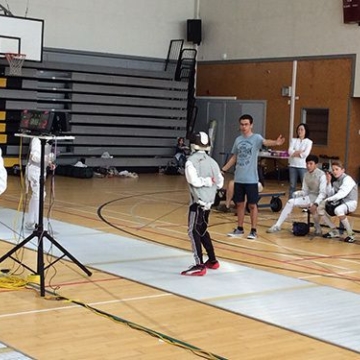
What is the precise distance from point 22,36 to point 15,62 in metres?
0.76

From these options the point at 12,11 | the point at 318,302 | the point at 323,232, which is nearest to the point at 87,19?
the point at 12,11

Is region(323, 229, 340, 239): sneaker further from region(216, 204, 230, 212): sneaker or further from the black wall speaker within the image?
the black wall speaker

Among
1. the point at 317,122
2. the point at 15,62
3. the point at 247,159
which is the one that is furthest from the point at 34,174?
the point at 317,122

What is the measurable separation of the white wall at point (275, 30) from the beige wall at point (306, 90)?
1.07ft

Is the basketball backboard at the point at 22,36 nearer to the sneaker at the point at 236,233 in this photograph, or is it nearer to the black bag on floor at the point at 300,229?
the sneaker at the point at 236,233

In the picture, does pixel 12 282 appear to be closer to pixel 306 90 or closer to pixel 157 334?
pixel 157 334

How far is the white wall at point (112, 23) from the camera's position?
2338 centimetres

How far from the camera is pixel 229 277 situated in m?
8.57

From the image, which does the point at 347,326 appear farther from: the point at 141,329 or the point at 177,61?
the point at 177,61

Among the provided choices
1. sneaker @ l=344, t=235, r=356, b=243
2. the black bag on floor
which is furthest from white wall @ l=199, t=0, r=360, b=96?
sneaker @ l=344, t=235, r=356, b=243

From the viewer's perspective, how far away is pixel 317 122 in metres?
23.2

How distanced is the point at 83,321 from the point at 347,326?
227 centimetres

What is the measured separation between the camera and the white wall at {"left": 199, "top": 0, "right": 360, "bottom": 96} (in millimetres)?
22219

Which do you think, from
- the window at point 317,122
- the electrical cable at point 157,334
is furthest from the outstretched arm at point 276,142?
the window at point 317,122
